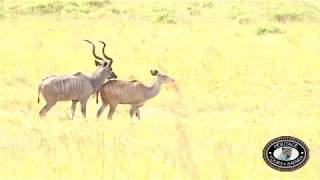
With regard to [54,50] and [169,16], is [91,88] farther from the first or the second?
[169,16]

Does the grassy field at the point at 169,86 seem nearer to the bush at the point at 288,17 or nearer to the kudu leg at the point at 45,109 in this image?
the bush at the point at 288,17

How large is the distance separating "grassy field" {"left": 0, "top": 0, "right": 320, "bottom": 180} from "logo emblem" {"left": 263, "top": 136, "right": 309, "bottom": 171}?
5.7 inches

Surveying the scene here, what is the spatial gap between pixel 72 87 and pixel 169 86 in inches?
151

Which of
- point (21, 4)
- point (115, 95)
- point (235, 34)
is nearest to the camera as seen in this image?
point (115, 95)

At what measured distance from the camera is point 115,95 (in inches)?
556

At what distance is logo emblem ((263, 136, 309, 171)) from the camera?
28.0 ft

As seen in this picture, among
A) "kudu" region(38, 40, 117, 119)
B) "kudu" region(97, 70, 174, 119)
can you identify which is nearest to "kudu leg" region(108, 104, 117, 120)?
"kudu" region(97, 70, 174, 119)

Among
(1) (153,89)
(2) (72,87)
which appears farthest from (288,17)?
(2) (72,87)

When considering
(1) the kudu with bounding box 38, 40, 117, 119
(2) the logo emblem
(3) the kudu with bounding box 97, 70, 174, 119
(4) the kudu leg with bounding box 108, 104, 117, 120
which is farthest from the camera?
(3) the kudu with bounding box 97, 70, 174, 119

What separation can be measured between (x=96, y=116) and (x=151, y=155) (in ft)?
15.6

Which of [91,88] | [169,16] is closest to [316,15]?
[169,16]

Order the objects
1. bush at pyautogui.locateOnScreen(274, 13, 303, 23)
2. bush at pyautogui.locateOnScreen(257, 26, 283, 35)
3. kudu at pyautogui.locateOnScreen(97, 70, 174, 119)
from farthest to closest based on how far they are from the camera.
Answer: bush at pyautogui.locateOnScreen(274, 13, 303, 23) < bush at pyautogui.locateOnScreen(257, 26, 283, 35) < kudu at pyautogui.locateOnScreen(97, 70, 174, 119)

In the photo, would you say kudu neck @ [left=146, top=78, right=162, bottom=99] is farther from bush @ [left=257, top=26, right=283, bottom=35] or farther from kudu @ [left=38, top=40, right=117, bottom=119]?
bush @ [left=257, top=26, right=283, bottom=35]

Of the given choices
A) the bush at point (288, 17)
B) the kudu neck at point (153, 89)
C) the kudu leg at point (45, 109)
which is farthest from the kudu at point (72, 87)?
the bush at point (288, 17)
